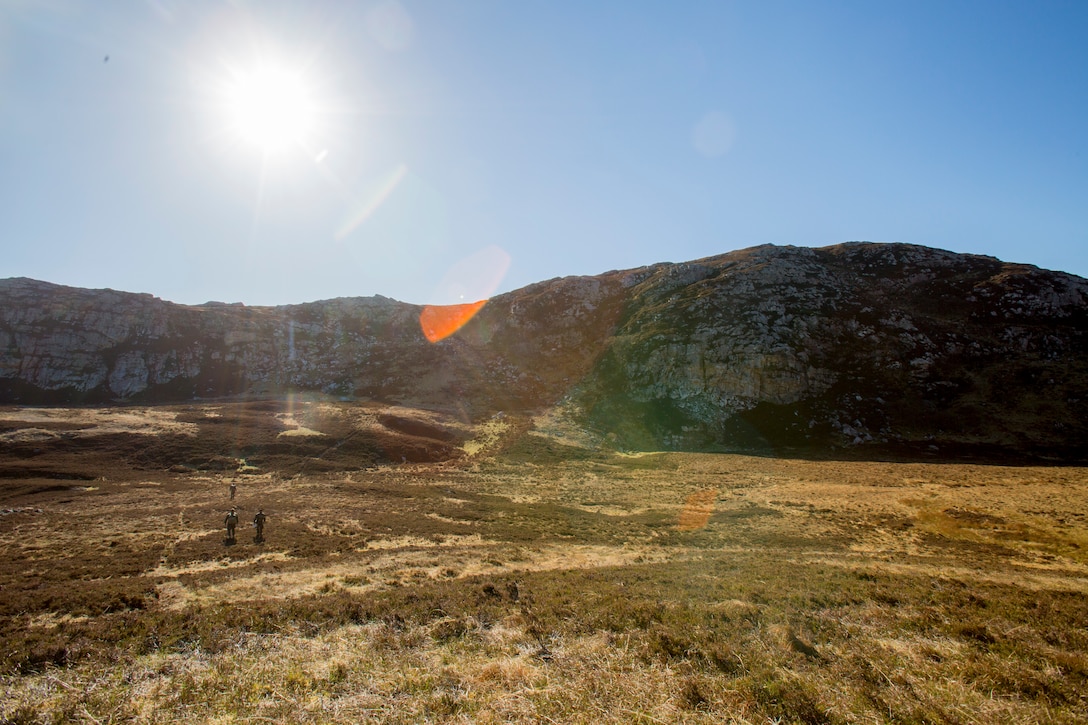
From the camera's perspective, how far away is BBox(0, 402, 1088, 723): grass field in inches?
354

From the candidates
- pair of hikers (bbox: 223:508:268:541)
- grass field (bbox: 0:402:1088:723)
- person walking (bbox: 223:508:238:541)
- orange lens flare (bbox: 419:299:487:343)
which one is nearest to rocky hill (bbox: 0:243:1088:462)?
orange lens flare (bbox: 419:299:487:343)

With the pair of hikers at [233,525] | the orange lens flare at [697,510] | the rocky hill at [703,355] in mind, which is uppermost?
the rocky hill at [703,355]

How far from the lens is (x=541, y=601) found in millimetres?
15586

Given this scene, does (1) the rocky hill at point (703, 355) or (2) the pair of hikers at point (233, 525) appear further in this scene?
(1) the rocky hill at point (703, 355)

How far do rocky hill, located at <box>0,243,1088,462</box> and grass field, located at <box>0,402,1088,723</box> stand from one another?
24.7 m

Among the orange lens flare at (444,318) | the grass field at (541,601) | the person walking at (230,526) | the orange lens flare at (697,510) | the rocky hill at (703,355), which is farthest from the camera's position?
the orange lens flare at (444,318)

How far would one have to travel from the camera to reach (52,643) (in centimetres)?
1159

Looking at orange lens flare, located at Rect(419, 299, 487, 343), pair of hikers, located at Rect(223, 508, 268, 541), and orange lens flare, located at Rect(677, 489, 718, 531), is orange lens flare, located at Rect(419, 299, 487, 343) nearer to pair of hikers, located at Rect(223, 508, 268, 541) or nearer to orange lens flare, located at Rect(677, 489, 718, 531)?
orange lens flare, located at Rect(677, 489, 718, 531)

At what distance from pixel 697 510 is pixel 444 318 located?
109 meters

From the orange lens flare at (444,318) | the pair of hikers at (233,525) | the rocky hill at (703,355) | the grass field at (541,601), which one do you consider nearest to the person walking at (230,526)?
the pair of hikers at (233,525)

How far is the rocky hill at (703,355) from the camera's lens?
69125mm

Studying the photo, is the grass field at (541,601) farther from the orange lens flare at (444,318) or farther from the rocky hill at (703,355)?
the orange lens flare at (444,318)

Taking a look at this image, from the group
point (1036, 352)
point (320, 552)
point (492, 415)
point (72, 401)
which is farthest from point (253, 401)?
point (1036, 352)

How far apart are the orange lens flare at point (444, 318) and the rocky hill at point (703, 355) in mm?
3079
